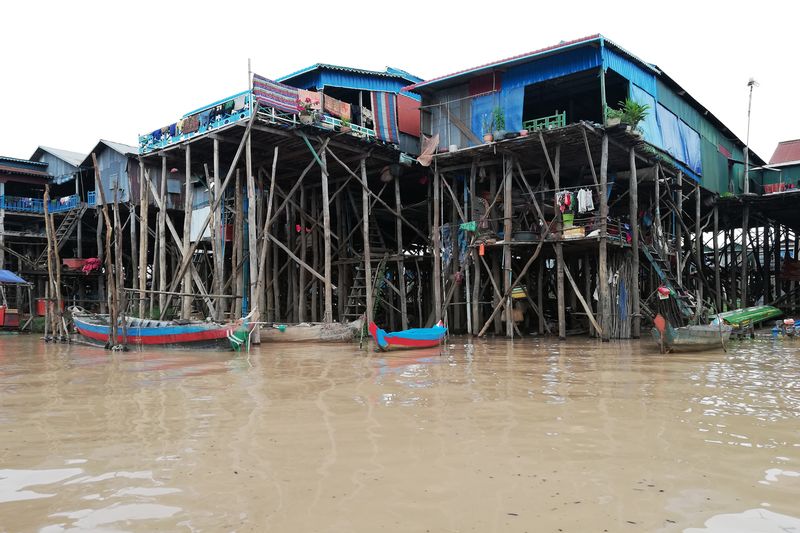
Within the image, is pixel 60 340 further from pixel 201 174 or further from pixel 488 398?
pixel 488 398

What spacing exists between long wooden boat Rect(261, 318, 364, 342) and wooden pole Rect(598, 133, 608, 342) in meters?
7.08

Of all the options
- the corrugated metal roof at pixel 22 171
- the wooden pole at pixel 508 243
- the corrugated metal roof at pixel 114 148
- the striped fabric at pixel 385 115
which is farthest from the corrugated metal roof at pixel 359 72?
the corrugated metal roof at pixel 22 171

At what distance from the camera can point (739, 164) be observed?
29.0 metres

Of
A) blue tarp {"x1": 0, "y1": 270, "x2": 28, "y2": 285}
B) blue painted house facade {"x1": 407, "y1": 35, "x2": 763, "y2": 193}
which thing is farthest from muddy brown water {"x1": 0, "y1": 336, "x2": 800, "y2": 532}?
blue tarp {"x1": 0, "y1": 270, "x2": 28, "y2": 285}

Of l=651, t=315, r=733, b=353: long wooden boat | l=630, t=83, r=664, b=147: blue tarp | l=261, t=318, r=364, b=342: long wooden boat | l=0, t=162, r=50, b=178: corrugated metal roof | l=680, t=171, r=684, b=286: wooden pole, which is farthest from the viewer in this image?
l=0, t=162, r=50, b=178: corrugated metal roof

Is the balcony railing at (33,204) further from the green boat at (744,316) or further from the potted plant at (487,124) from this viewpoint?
the green boat at (744,316)

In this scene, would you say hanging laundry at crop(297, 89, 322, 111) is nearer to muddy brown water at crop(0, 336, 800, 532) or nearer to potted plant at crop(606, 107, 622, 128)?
potted plant at crop(606, 107, 622, 128)

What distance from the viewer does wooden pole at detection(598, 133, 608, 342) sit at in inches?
676

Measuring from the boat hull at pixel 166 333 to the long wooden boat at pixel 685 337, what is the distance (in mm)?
10090

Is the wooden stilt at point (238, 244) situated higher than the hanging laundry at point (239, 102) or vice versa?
the hanging laundry at point (239, 102)

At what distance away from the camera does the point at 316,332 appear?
18141mm

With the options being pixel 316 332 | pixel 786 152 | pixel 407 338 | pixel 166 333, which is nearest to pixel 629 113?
pixel 407 338

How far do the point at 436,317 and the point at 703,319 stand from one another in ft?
27.7

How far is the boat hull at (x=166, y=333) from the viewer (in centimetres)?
1541
